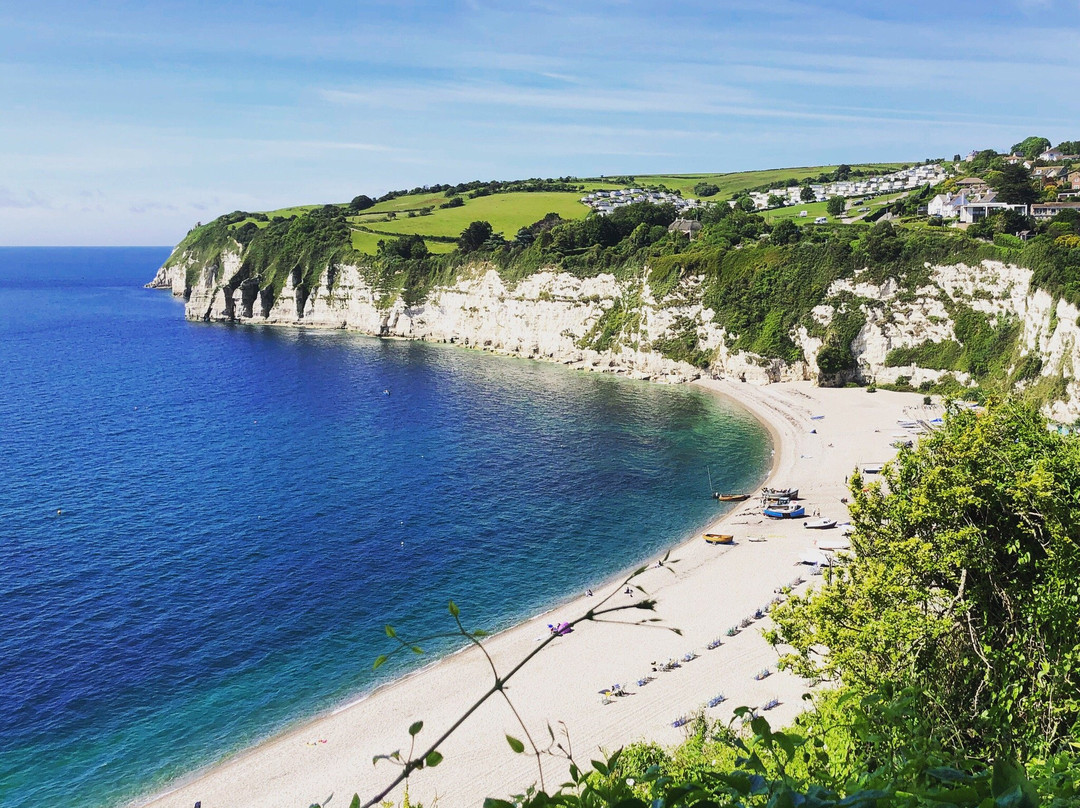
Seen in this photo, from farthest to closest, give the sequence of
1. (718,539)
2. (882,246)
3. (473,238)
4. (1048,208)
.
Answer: (473,238) → (1048,208) → (882,246) → (718,539)

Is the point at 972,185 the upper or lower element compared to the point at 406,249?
upper

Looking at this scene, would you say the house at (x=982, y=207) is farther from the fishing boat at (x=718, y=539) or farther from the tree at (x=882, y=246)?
the fishing boat at (x=718, y=539)

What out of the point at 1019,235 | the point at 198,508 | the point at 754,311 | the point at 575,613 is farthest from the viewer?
the point at 754,311

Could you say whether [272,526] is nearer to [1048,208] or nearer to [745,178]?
[1048,208]

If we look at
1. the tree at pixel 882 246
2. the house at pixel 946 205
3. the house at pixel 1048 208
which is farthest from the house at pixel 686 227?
the house at pixel 1048 208

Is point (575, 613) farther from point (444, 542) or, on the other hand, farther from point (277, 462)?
point (277, 462)

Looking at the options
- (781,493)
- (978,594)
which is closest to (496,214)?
(781,493)

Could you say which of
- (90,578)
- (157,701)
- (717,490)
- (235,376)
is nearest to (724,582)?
(717,490)
